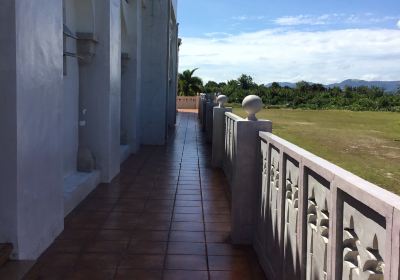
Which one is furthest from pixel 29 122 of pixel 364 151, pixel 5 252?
pixel 364 151

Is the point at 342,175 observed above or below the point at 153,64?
below

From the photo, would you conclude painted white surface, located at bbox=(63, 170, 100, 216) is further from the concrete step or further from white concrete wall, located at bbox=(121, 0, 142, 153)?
white concrete wall, located at bbox=(121, 0, 142, 153)

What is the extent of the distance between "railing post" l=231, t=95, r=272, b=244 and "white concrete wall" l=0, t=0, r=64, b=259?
6.43ft

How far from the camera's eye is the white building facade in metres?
4.19

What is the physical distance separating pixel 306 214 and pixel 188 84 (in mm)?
44087

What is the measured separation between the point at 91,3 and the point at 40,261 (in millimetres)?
4393

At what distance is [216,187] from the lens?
8.23 m

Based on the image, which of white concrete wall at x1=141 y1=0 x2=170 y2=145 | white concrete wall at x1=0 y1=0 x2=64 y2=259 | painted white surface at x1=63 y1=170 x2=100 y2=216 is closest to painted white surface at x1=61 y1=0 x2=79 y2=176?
painted white surface at x1=63 y1=170 x2=100 y2=216

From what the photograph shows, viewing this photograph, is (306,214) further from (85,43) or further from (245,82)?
(245,82)

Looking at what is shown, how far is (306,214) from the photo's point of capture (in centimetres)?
321

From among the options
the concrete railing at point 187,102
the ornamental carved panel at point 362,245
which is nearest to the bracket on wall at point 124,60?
the ornamental carved panel at point 362,245

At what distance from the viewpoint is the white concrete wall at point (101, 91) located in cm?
779

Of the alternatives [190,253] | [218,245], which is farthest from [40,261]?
[218,245]

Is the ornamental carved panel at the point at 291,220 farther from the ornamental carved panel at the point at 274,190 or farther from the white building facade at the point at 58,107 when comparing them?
the white building facade at the point at 58,107
